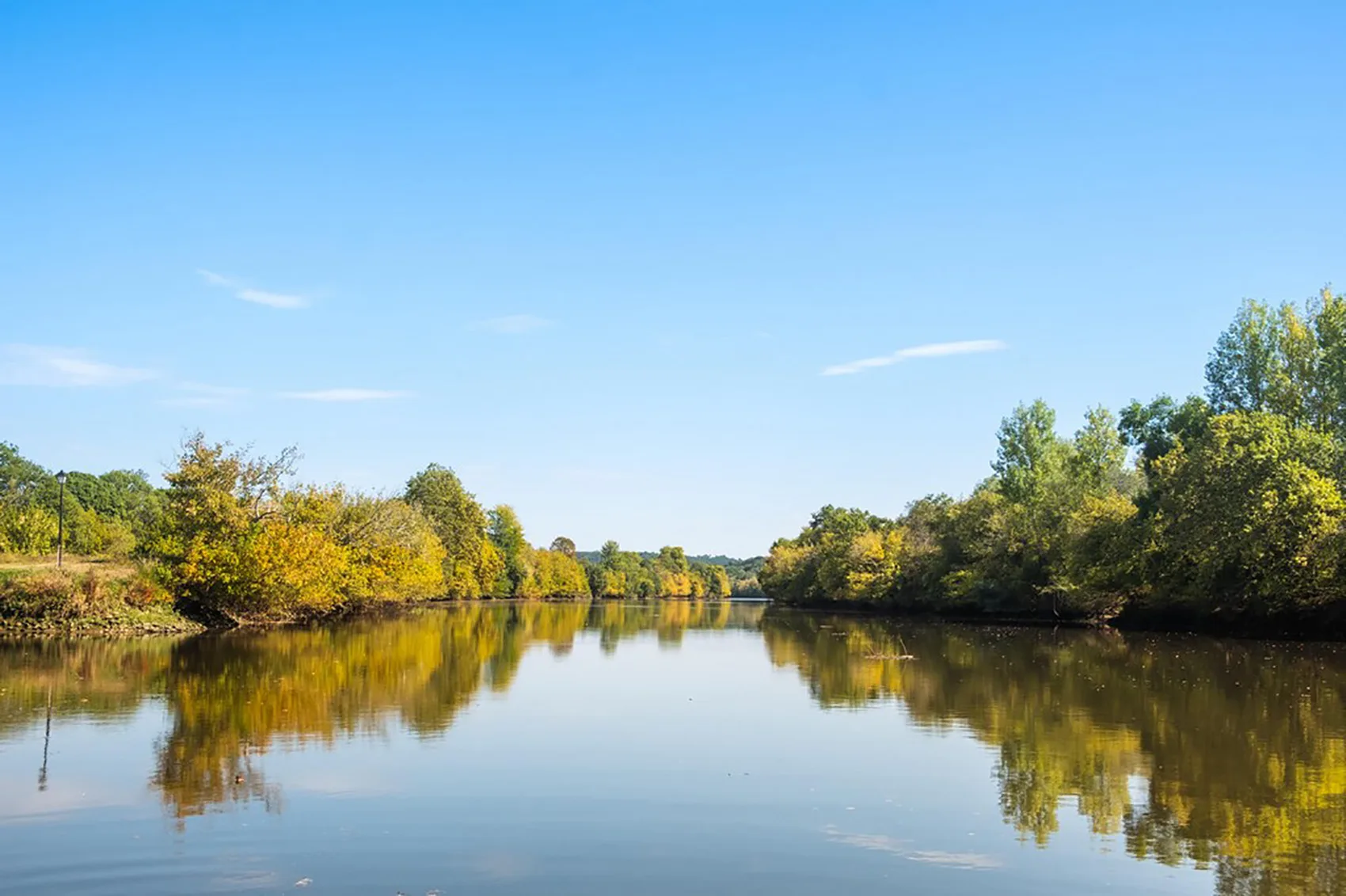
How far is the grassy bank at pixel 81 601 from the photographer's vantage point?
38562mm

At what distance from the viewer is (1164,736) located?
17.8 meters

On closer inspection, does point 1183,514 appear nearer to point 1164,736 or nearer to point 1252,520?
point 1252,520

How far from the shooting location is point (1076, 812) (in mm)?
12383

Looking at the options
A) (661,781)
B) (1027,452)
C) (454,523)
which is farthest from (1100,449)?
(661,781)

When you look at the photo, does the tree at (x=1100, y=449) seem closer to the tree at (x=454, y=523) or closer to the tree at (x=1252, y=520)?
the tree at (x=1252, y=520)

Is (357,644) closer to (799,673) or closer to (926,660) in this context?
(799,673)

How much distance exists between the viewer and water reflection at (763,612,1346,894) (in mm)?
10914

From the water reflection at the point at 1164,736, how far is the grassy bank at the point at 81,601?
25.9 m

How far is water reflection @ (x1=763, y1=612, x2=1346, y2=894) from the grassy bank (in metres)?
25.9

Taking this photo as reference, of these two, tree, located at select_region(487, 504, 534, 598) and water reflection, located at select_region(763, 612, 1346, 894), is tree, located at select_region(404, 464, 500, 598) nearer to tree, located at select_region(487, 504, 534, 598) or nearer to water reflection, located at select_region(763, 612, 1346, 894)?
tree, located at select_region(487, 504, 534, 598)

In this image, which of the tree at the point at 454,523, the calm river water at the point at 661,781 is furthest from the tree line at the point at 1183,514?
the tree at the point at 454,523

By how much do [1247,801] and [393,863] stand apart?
1012 cm

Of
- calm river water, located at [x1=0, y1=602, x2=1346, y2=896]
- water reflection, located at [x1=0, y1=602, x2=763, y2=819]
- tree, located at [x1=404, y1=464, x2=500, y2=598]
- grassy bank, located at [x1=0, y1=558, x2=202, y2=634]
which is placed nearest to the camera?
calm river water, located at [x1=0, y1=602, x2=1346, y2=896]

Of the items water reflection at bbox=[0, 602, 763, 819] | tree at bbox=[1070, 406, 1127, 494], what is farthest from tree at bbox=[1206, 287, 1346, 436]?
water reflection at bbox=[0, 602, 763, 819]
